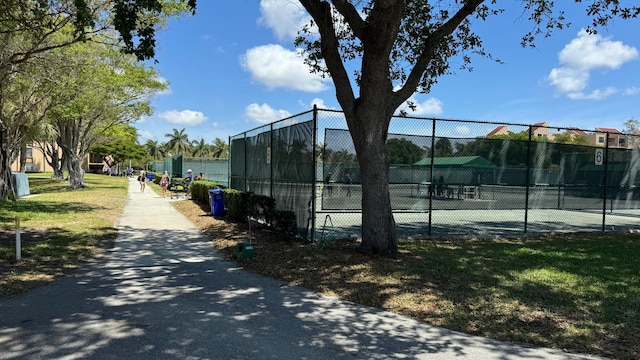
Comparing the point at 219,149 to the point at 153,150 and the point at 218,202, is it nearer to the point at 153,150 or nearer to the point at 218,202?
the point at 153,150

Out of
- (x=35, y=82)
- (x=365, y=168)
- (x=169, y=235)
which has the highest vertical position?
(x=35, y=82)

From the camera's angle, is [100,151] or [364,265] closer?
[364,265]

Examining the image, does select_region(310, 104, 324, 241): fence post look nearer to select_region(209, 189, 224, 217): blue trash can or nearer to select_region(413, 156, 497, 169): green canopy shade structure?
select_region(413, 156, 497, 169): green canopy shade structure

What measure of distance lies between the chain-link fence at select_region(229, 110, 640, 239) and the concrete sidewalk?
3314 millimetres

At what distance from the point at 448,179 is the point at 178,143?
11100 centimetres

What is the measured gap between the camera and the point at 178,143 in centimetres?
11481

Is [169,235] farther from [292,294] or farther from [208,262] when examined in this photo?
[292,294]

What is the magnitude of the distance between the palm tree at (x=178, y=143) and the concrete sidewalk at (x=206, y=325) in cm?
11192

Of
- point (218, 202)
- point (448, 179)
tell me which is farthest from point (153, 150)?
point (448, 179)

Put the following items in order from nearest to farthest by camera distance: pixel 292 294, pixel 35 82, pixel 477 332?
pixel 477 332, pixel 292 294, pixel 35 82

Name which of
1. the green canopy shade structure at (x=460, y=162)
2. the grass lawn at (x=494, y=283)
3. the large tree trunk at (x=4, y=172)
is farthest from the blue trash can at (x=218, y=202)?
the large tree trunk at (x=4, y=172)

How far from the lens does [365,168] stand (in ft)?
25.7

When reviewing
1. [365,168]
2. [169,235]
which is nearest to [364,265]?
[365,168]

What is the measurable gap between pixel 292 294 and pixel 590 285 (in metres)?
4.42
